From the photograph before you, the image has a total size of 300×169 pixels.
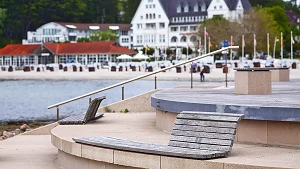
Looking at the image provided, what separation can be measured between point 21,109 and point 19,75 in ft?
179

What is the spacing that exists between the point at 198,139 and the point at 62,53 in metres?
113

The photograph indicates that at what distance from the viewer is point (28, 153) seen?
57.6 ft

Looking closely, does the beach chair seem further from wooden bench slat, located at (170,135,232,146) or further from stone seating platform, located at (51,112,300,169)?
wooden bench slat, located at (170,135,232,146)

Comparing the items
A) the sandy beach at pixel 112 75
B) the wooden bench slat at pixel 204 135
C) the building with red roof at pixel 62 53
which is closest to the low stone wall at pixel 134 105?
the wooden bench slat at pixel 204 135

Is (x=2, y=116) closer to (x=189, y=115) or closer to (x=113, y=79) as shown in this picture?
(x=189, y=115)

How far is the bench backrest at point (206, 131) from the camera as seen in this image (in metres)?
13.1

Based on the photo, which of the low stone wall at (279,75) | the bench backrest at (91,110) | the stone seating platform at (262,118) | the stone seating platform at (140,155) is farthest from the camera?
the low stone wall at (279,75)

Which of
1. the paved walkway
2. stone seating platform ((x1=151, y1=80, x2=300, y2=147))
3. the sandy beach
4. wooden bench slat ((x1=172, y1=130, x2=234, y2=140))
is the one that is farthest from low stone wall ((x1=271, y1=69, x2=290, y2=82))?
the sandy beach

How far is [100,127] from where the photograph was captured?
59.2 feet

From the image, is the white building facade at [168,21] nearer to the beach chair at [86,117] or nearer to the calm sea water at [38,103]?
the calm sea water at [38,103]

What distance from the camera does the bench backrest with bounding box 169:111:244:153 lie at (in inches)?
514

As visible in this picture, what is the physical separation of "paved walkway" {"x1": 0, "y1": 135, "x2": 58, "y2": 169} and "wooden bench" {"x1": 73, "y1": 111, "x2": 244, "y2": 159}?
8.14ft

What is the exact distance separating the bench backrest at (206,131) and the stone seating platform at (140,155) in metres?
0.32

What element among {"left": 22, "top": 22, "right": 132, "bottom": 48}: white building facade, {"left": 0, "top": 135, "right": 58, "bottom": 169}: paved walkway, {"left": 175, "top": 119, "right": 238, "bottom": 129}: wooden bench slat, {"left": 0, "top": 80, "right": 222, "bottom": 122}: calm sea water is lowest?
{"left": 0, "top": 80, "right": 222, "bottom": 122}: calm sea water
